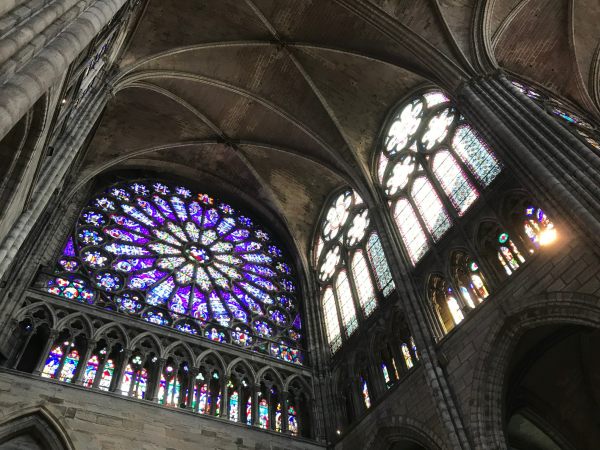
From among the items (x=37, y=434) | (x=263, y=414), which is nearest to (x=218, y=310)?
(x=263, y=414)

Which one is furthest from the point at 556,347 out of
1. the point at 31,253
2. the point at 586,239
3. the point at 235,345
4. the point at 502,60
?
the point at 31,253

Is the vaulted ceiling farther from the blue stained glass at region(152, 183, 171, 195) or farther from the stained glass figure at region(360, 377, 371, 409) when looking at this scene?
the stained glass figure at region(360, 377, 371, 409)

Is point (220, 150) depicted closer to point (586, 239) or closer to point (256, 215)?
point (256, 215)

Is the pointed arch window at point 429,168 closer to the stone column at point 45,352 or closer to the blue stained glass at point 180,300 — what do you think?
the blue stained glass at point 180,300

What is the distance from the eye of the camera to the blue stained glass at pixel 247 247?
14576 mm

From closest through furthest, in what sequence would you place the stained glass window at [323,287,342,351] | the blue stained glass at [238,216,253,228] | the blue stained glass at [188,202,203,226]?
Answer: the stained glass window at [323,287,342,351], the blue stained glass at [188,202,203,226], the blue stained glass at [238,216,253,228]

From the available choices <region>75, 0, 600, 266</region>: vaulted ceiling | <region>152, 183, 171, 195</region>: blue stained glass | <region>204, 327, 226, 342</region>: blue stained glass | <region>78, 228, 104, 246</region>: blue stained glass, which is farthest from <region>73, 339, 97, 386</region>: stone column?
<region>152, 183, 171, 195</region>: blue stained glass

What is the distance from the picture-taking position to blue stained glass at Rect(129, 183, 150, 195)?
14.5 meters

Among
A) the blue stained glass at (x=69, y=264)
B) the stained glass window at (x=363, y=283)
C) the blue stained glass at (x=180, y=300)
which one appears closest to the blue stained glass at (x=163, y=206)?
Answer: the blue stained glass at (x=180, y=300)

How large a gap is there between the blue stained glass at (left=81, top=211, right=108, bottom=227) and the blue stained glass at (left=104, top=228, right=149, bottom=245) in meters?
0.25

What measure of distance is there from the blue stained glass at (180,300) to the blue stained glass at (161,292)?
158mm

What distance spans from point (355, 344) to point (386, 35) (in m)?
6.76

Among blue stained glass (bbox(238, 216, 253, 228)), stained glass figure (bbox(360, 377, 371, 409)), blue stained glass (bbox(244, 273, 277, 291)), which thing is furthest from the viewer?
blue stained glass (bbox(238, 216, 253, 228))

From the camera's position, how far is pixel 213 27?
12625 millimetres
